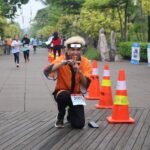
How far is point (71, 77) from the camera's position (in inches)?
298

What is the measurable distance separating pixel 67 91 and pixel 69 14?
1580 inches

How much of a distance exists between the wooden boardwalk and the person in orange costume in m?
0.21

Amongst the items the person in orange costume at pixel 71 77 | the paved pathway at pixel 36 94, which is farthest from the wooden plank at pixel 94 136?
the paved pathway at pixel 36 94

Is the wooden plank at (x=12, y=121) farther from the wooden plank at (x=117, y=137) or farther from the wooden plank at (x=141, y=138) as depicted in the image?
the wooden plank at (x=141, y=138)

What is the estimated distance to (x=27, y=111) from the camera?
930 centimetres

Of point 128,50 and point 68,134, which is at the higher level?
point 128,50

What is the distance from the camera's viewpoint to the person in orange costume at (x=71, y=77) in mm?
7414

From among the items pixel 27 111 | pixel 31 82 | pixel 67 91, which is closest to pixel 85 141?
pixel 67 91

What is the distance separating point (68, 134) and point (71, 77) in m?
0.92

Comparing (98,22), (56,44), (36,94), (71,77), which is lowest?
(36,94)

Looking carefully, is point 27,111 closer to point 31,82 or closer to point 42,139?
point 42,139

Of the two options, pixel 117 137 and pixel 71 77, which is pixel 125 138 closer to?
pixel 117 137

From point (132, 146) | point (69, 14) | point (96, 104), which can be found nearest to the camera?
point (132, 146)

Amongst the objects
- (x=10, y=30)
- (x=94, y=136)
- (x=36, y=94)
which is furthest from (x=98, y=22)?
(x=10, y=30)
